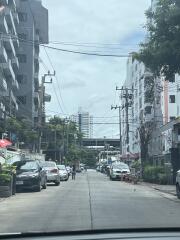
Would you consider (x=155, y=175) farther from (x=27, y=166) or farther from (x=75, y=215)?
(x=75, y=215)

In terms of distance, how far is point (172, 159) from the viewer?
37812 millimetres

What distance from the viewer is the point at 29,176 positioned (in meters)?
26.4

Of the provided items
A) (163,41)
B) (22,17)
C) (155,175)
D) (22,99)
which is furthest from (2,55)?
(163,41)

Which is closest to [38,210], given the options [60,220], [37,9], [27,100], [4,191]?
[60,220]

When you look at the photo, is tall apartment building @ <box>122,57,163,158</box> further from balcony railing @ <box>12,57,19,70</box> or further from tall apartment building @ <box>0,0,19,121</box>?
tall apartment building @ <box>0,0,19,121</box>

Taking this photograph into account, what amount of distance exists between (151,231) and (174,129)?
1482 inches

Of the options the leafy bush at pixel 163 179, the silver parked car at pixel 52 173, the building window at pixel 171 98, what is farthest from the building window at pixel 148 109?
the silver parked car at pixel 52 173

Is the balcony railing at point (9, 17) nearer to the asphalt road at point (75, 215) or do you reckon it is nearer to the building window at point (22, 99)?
the building window at point (22, 99)

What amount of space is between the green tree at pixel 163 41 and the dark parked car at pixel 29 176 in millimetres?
8735

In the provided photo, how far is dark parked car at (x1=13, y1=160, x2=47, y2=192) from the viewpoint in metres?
26.4

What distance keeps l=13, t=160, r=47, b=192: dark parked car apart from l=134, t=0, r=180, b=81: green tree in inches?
344

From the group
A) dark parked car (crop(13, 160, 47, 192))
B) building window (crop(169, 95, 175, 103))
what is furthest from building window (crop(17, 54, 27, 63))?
dark parked car (crop(13, 160, 47, 192))

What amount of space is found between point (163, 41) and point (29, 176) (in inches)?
392

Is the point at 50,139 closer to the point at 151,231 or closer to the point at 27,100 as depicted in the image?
the point at 27,100
